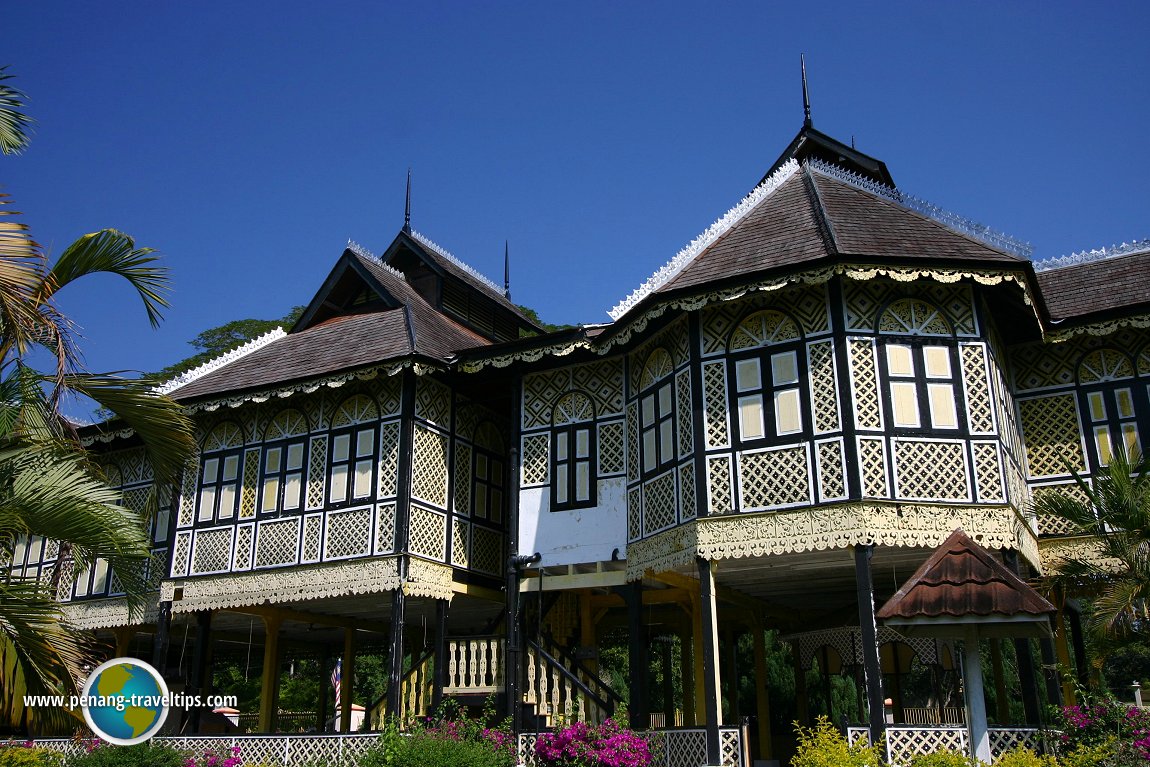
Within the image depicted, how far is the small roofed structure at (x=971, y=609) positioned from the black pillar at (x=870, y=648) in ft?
6.27

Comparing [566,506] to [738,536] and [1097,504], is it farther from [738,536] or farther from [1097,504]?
[1097,504]

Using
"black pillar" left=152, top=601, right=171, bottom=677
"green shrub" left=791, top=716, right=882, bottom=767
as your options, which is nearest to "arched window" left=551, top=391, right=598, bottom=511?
"green shrub" left=791, top=716, right=882, bottom=767

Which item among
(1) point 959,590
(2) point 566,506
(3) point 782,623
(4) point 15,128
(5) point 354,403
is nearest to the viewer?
(4) point 15,128

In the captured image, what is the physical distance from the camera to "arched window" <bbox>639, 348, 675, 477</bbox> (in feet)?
52.2

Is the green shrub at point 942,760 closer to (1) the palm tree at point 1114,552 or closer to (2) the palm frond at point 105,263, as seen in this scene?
(1) the palm tree at point 1114,552

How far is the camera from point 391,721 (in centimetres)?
1541

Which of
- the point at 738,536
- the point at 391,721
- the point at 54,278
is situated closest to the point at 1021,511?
the point at 738,536

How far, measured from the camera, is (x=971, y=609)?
10492 mm

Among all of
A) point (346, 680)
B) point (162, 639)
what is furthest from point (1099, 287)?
point (162, 639)

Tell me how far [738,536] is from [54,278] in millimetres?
8974

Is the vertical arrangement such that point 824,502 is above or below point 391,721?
above

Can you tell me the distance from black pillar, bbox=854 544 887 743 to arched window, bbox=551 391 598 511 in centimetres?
519

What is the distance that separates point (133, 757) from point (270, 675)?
18.2 feet

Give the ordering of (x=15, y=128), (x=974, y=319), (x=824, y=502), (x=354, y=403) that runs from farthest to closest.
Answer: (x=354, y=403)
(x=974, y=319)
(x=824, y=502)
(x=15, y=128)
